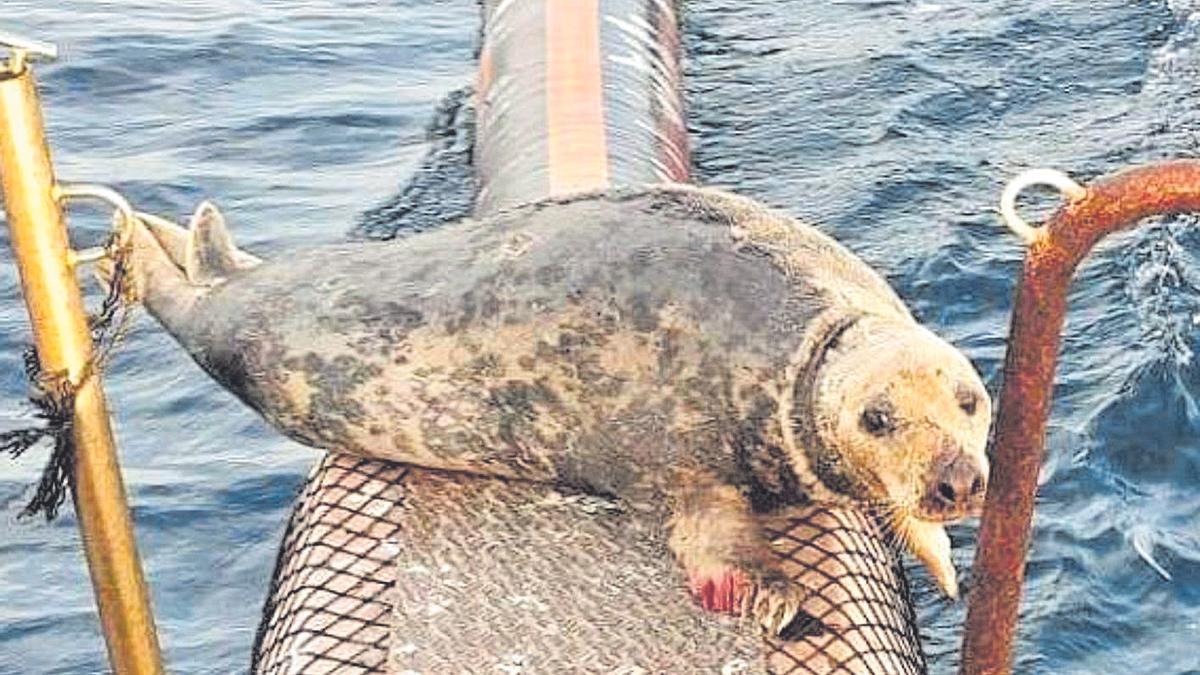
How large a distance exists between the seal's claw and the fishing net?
3 cm

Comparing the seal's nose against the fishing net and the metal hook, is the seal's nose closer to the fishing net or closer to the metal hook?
the fishing net

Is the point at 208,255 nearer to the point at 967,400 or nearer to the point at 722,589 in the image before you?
the point at 722,589

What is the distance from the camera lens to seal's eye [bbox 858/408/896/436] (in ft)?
12.5

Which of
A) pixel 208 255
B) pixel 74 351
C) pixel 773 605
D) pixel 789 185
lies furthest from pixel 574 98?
pixel 773 605

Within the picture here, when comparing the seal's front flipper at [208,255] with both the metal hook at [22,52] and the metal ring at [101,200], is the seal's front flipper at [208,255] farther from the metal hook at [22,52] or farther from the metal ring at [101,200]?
the metal hook at [22,52]

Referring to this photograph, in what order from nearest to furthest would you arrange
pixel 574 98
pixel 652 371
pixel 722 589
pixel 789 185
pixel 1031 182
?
pixel 1031 182 < pixel 722 589 < pixel 652 371 < pixel 574 98 < pixel 789 185

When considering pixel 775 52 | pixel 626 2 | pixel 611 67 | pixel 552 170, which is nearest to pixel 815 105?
pixel 775 52

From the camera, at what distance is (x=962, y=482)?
3725 millimetres

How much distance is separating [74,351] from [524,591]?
95cm

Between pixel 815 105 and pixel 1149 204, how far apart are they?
5761 millimetres

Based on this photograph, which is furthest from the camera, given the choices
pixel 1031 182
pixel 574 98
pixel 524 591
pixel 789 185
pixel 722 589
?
pixel 789 185

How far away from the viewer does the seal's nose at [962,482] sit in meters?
3.72

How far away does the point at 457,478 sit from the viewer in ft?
14.2

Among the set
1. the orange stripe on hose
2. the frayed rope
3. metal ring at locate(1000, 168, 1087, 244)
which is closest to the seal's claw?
metal ring at locate(1000, 168, 1087, 244)
